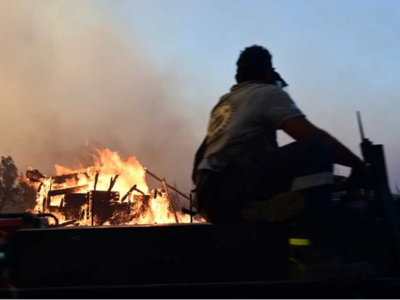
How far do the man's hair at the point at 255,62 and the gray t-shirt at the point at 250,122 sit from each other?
0.12m

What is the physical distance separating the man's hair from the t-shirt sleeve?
0.29 meters

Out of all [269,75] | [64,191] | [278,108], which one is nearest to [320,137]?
[278,108]

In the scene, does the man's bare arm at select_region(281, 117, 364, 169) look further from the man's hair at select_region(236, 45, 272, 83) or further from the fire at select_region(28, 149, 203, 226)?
the fire at select_region(28, 149, 203, 226)

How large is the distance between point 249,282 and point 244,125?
0.86 metres

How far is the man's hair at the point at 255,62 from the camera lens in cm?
247

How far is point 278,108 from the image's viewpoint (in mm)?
2193

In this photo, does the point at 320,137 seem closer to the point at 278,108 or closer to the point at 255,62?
the point at 278,108

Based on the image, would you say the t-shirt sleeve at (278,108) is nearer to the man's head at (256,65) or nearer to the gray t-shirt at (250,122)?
the gray t-shirt at (250,122)

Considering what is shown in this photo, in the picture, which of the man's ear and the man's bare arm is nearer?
the man's bare arm

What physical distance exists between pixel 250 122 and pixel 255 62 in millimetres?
428

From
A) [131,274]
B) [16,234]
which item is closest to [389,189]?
[131,274]

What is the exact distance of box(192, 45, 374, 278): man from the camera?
2025mm

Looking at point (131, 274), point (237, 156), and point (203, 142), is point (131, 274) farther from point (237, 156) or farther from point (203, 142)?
point (203, 142)

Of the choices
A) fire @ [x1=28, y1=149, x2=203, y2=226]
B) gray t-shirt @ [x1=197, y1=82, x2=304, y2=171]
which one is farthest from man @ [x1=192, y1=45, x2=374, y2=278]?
fire @ [x1=28, y1=149, x2=203, y2=226]
